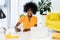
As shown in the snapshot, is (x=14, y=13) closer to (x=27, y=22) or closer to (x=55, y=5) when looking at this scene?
(x=27, y=22)

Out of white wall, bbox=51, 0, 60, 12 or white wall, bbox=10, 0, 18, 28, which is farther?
white wall, bbox=51, 0, 60, 12

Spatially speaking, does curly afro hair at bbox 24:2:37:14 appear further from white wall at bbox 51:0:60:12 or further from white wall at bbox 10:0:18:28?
white wall at bbox 51:0:60:12

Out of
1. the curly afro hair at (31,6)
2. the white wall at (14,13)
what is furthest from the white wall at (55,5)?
the white wall at (14,13)

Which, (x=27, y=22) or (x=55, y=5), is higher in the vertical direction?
(x=55, y=5)

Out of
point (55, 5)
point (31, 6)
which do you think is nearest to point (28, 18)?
point (31, 6)

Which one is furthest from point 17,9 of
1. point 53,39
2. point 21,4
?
point 53,39

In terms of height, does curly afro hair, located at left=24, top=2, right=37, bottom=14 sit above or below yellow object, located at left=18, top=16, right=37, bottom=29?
above

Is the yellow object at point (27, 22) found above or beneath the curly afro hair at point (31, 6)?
beneath

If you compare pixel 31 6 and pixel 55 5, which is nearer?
pixel 31 6

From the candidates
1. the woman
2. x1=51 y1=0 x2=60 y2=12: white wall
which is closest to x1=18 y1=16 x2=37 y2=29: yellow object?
the woman

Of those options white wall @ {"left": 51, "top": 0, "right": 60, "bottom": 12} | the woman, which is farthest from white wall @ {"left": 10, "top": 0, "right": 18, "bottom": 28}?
white wall @ {"left": 51, "top": 0, "right": 60, "bottom": 12}

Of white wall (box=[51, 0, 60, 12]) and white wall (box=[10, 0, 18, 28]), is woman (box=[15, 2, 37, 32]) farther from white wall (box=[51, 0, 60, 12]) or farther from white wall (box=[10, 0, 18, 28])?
white wall (box=[51, 0, 60, 12])

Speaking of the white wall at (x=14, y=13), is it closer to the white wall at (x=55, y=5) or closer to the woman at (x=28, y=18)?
the woman at (x=28, y=18)

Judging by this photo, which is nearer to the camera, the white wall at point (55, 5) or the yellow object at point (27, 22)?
the yellow object at point (27, 22)
